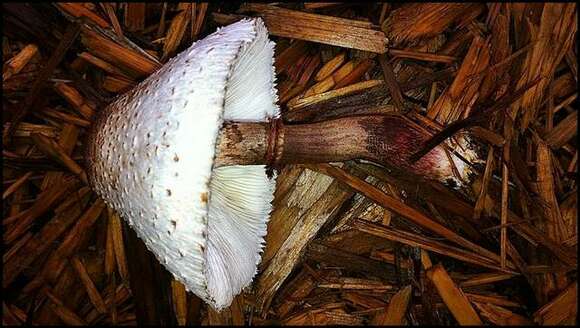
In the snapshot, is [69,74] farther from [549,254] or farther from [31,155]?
[549,254]

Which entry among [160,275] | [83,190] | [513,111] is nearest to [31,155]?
[83,190]

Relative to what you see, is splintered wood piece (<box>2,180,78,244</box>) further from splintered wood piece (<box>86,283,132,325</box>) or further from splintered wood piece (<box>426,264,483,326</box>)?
splintered wood piece (<box>426,264,483,326</box>)

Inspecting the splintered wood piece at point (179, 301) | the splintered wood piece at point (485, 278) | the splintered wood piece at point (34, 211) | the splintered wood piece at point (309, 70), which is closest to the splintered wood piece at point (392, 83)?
the splintered wood piece at point (309, 70)

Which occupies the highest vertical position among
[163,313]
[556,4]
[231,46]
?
[556,4]

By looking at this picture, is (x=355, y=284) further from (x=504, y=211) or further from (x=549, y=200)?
(x=549, y=200)

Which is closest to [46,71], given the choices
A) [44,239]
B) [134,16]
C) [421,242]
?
[134,16]
